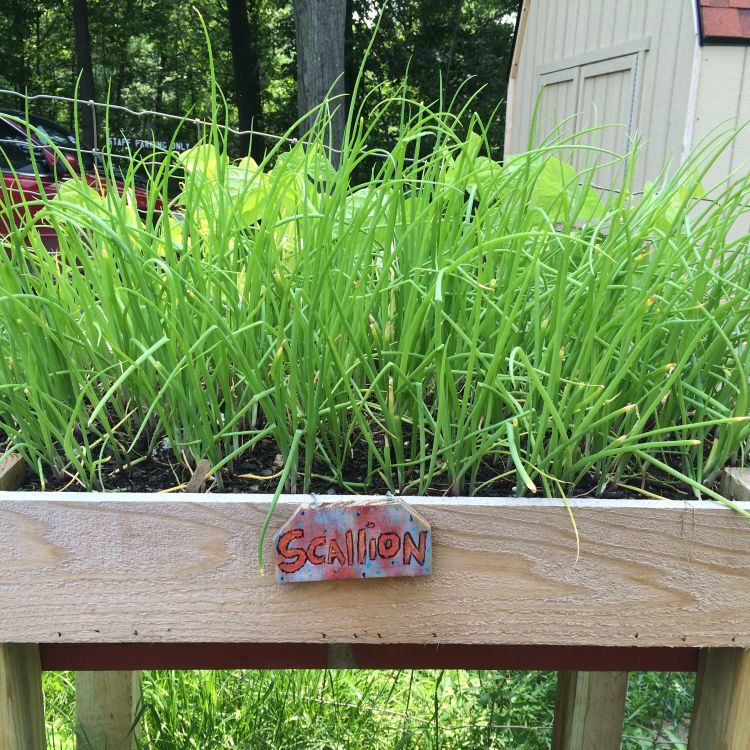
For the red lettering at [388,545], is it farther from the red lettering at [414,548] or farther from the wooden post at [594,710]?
the wooden post at [594,710]

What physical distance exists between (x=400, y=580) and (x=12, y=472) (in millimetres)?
352

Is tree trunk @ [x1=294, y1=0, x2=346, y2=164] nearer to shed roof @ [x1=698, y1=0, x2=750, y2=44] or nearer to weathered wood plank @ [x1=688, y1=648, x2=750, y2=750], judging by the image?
shed roof @ [x1=698, y1=0, x2=750, y2=44]

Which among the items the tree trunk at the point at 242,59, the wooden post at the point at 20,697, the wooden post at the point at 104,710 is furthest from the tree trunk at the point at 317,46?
the tree trunk at the point at 242,59

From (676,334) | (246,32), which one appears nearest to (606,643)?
(676,334)

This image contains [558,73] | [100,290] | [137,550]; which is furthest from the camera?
[558,73]

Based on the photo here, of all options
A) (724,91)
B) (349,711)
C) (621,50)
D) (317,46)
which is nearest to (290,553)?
(349,711)

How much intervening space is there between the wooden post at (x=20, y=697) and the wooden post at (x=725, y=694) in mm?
602

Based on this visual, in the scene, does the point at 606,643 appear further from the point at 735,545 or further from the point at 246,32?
the point at 246,32

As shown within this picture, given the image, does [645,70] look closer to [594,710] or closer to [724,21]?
[724,21]

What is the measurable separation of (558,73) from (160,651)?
192 inches

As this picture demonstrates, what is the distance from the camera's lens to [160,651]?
2.04 feet

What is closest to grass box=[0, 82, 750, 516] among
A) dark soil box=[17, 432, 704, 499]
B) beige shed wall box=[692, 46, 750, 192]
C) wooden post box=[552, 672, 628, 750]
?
dark soil box=[17, 432, 704, 499]

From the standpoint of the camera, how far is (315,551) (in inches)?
20.9

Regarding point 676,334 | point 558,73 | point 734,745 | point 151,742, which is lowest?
point 151,742
